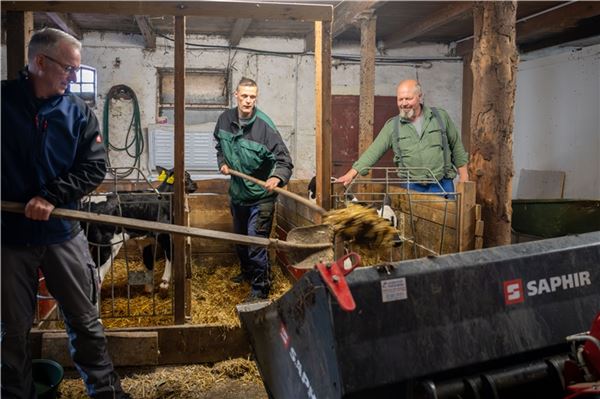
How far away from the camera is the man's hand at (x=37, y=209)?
2209mm

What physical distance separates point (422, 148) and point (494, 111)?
858 millimetres

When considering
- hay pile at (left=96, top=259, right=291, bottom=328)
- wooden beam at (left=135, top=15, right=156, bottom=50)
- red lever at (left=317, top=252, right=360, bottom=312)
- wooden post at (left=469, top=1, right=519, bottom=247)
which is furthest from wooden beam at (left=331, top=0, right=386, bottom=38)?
red lever at (left=317, top=252, right=360, bottom=312)

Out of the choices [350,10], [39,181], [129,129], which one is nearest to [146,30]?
[129,129]

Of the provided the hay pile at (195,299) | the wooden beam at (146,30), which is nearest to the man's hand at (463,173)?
the hay pile at (195,299)

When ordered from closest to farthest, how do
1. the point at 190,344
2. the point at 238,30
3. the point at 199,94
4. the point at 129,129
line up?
the point at 190,344, the point at 238,30, the point at 129,129, the point at 199,94

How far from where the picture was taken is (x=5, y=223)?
2.29 m

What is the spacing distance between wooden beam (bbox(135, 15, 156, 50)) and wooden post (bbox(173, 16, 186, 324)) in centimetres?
336

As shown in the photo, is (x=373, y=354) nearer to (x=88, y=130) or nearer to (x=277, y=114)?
(x=88, y=130)

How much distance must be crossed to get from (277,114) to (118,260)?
422 cm

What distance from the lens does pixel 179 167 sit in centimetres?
325

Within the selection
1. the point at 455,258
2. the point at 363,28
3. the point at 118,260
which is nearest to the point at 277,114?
the point at 363,28

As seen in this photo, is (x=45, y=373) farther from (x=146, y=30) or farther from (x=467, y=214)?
(x=146, y=30)

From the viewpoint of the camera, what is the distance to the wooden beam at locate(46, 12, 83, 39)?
670 centimetres

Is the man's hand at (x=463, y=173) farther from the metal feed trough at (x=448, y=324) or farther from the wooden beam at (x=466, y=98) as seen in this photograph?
the wooden beam at (x=466, y=98)
